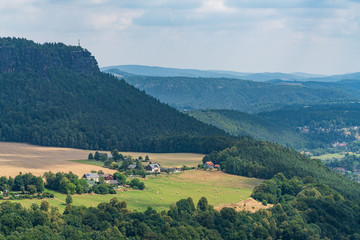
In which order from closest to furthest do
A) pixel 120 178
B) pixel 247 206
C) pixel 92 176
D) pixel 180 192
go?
pixel 247 206, pixel 180 192, pixel 120 178, pixel 92 176

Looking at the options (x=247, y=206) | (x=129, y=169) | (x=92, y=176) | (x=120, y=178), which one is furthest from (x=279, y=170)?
(x=92, y=176)

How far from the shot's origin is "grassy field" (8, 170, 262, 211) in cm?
13862

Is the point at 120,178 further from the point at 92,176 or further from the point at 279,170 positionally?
the point at 279,170

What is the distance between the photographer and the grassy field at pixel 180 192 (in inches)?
5458

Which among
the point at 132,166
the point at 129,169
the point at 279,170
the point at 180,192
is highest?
the point at 279,170

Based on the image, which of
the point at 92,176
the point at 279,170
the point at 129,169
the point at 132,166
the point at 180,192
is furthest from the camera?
the point at 279,170

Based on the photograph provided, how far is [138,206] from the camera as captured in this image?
136875mm

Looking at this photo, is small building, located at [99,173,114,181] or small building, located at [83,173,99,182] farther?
small building, located at [99,173,114,181]

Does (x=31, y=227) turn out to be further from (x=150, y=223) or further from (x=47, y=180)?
(x=47, y=180)

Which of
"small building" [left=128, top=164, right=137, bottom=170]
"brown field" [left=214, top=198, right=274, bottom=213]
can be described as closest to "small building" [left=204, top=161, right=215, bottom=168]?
"small building" [left=128, top=164, right=137, bottom=170]

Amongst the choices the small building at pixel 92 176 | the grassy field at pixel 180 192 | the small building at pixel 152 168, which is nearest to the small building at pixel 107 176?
the small building at pixel 92 176

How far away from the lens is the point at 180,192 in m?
156

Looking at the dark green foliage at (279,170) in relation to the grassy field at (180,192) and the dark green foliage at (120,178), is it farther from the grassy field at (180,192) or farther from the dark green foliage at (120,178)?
the dark green foliage at (120,178)

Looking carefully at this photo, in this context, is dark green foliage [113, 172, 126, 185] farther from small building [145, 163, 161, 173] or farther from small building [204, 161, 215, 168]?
small building [204, 161, 215, 168]
